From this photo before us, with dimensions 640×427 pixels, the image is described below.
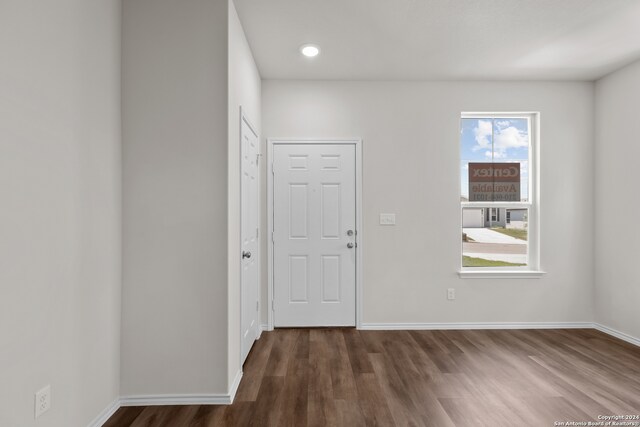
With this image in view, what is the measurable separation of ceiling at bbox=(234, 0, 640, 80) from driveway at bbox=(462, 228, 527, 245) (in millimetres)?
1704

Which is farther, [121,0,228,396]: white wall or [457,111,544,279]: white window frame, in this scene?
[457,111,544,279]: white window frame

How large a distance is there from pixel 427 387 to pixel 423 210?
1.91 meters

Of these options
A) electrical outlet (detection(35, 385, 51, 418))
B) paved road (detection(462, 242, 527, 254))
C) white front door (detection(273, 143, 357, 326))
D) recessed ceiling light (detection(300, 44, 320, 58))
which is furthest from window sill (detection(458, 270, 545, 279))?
electrical outlet (detection(35, 385, 51, 418))

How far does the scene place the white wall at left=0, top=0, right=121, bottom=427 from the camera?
1451 mm

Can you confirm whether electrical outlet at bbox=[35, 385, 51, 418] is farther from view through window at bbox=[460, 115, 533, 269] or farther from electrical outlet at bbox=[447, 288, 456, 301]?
view through window at bbox=[460, 115, 533, 269]

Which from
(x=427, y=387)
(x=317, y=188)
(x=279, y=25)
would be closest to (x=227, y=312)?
(x=427, y=387)

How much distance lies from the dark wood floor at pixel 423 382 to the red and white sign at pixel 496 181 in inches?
59.8

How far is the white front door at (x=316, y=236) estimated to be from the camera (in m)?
3.86

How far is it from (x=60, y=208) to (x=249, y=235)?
159 centimetres

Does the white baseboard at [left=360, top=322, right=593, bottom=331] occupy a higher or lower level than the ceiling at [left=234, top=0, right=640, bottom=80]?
lower

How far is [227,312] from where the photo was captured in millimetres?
2336

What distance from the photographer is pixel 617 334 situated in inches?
142

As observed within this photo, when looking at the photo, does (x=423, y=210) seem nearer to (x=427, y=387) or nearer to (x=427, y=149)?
(x=427, y=149)

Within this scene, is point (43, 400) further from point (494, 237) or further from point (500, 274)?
point (494, 237)
